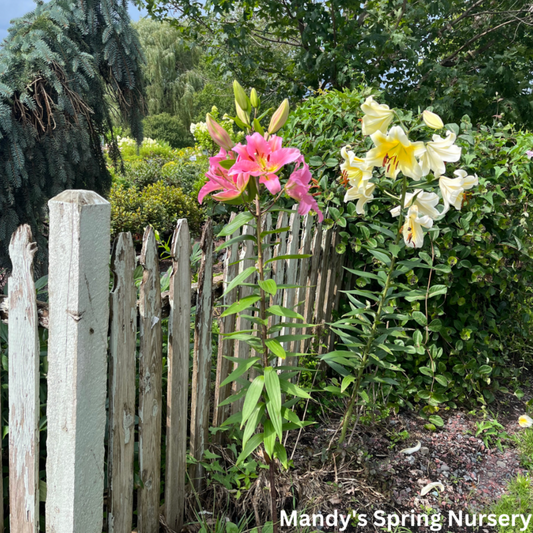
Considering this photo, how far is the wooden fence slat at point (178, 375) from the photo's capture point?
1.51 m

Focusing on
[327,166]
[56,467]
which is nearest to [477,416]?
[327,166]

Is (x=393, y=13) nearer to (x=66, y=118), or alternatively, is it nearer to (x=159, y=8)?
(x=159, y=8)

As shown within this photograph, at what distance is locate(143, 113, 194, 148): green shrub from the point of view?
70.0 feet

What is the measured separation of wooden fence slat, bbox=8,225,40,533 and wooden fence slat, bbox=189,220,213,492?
61cm

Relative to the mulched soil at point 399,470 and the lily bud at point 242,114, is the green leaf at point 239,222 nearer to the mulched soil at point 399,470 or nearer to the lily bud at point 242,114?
the lily bud at point 242,114

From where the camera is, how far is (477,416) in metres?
2.75

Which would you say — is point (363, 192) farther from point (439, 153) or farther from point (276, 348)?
point (276, 348)

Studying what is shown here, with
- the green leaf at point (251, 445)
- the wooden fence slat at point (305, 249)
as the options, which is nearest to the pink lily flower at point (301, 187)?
the green leaf at point (251, 445)

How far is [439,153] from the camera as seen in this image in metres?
1.44

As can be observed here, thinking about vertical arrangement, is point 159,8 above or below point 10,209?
Answer: above

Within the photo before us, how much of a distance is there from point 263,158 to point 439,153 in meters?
0.61

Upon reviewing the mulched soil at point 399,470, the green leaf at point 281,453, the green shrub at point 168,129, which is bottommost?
the mulched soil at point 399,470

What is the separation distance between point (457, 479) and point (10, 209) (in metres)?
2.80

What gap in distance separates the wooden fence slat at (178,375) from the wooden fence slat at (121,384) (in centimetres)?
19
